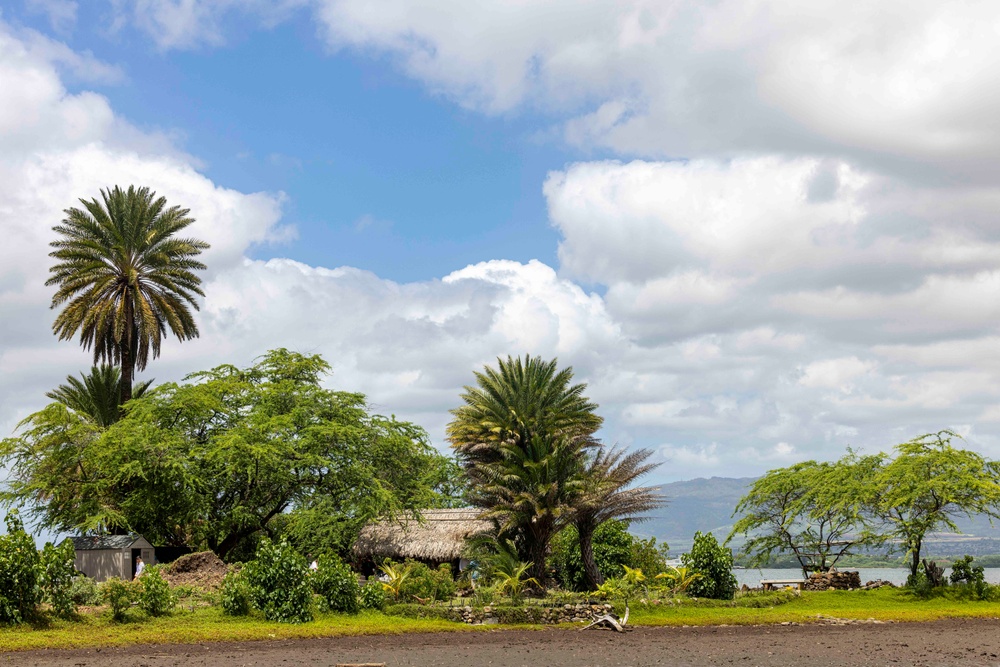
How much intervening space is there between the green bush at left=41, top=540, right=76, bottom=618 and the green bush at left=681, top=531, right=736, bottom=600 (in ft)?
69.2

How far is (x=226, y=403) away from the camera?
46.2 metres

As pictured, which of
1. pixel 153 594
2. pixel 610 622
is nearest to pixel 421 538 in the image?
pixel 610 622

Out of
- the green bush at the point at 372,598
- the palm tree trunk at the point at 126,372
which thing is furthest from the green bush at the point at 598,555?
the palm tree trunk at the point at 126,372

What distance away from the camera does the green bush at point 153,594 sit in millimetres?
27906

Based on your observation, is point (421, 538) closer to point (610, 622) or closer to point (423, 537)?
point (423, 537)

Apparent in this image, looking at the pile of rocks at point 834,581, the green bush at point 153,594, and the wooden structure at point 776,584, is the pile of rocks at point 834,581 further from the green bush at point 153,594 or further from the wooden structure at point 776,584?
the green bush at point 153,594

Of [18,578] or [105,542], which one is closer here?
[18,578]

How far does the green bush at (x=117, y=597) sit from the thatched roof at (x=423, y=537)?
1771cm

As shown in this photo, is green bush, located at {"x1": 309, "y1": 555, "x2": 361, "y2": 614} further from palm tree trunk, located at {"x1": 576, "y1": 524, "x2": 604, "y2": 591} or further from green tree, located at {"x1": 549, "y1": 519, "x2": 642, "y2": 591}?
green tree, located at {"x1": 549, "y1": 519, "x2": 642, "y2": 591}

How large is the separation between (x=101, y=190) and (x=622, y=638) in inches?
1519

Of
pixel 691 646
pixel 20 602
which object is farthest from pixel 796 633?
pixel 20 602

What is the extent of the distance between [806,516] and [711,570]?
1398 centimetres

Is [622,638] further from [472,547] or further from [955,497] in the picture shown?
[955,497]

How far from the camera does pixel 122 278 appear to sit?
165ft
